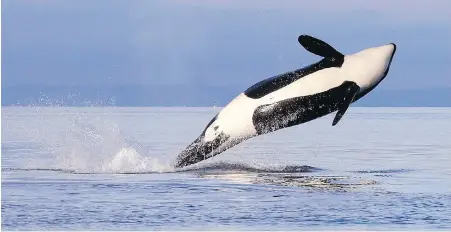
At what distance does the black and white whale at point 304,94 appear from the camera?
2105 cm

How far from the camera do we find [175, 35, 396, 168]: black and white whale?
21.0m

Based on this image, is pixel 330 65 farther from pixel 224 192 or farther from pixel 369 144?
pixel 369 144

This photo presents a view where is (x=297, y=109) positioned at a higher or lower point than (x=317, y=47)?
lower

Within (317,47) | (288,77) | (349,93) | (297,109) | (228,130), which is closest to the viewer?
(317,47)

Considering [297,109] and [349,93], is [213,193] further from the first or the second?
[349,93]

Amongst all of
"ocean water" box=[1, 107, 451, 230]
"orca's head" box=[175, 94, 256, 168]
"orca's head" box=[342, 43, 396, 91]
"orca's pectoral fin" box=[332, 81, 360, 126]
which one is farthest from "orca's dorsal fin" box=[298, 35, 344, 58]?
"ocean water" box=[1, 107, 451, 230]

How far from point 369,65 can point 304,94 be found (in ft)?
5.12

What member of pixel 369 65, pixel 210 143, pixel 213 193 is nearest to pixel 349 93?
pixel 369 65

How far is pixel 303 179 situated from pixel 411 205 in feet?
13.6

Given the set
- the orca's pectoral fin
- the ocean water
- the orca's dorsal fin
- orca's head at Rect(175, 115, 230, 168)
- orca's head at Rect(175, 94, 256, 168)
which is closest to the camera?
the ocean water

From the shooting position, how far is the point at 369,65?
2144cm

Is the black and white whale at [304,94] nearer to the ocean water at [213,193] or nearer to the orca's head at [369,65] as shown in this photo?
the orca's head at [369,65]

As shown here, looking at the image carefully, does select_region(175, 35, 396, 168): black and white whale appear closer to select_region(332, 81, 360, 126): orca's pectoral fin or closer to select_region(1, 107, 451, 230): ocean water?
select_region(332, 81, 360, 126): orca's pectoral fin

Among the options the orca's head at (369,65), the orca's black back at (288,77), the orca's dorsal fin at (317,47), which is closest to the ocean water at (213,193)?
Result: the orca's black back at (288,77)
